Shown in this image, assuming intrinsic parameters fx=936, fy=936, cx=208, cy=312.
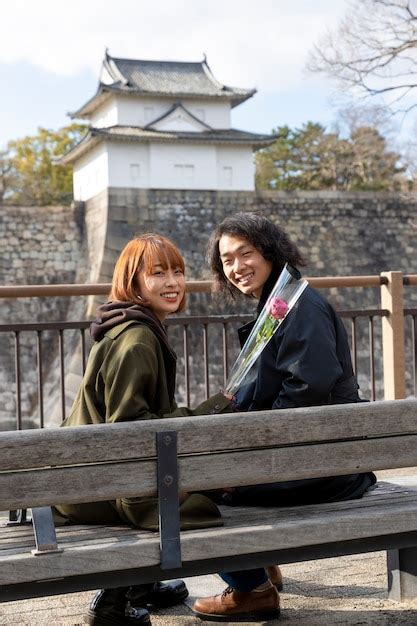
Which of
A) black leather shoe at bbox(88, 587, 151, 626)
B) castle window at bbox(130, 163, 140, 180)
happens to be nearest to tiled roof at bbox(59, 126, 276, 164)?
castle window at bbox(130, 163, 140, 180)

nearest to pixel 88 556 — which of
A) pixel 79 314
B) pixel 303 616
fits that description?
pixel 303 616

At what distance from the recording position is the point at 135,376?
2.31 m

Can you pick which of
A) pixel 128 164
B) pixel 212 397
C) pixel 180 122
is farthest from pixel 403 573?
pixel 180 122

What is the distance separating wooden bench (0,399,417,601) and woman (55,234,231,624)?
2.3 inches

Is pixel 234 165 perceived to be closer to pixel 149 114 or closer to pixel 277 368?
pixel 149 114

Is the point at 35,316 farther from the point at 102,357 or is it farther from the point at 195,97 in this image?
the point at 102,357

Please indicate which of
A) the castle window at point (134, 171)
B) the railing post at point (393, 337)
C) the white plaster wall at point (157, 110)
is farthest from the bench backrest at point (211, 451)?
the white plaster wall at point (157, 110)

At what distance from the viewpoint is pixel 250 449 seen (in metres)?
2.19

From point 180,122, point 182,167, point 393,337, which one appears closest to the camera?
point 393,337

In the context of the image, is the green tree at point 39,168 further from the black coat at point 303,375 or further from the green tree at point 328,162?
the black coat at point 303,375

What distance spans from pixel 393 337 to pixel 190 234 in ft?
57.5

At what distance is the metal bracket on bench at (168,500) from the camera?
2088mm

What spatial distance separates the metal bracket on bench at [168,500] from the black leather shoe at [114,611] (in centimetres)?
58

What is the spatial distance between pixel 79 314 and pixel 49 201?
16450 mm
